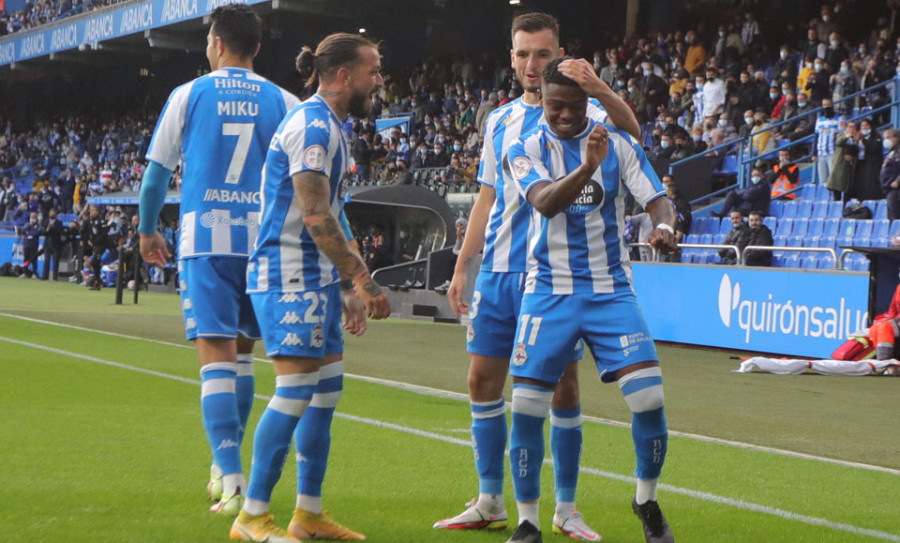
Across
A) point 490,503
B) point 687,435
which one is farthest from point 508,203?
point 687,435

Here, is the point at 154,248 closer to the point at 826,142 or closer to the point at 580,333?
the point at 580,333

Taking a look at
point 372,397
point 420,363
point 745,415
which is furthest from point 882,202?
point 372,397

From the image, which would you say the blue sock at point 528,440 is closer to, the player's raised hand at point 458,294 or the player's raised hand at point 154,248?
the player's raised hand at point 458,294

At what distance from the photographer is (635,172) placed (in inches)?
174

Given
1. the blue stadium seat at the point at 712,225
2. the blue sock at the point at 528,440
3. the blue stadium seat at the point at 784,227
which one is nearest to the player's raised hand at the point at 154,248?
the blue sock at the point at 528,440

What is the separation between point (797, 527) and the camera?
488cm

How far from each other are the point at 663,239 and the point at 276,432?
4.96ft

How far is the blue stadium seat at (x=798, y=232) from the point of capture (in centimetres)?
1730

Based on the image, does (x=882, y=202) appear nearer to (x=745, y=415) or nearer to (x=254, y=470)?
(x=745, y=415)

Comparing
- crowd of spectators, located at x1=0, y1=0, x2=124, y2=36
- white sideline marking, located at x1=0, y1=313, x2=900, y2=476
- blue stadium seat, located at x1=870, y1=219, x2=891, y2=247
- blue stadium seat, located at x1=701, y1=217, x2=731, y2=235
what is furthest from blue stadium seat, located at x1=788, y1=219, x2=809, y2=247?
crowd of spectators, located at x1=0, y1=0, x2=124, y2=36

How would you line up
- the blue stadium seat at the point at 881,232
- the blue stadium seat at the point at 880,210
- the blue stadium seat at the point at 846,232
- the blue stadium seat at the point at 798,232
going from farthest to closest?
the blue stadium seat at the point at 798,232
the blue stadium seat at the point at 880,210
the blue stadium seat at the point at 846,232
the blue stadium seat at the point at 881,232

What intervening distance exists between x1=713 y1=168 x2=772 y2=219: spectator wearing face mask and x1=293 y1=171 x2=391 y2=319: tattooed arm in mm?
14144

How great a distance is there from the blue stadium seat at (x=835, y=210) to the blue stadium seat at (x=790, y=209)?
60cm

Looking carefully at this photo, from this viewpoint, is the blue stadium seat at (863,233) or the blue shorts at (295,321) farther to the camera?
the blue stadium seat at (863,233)
